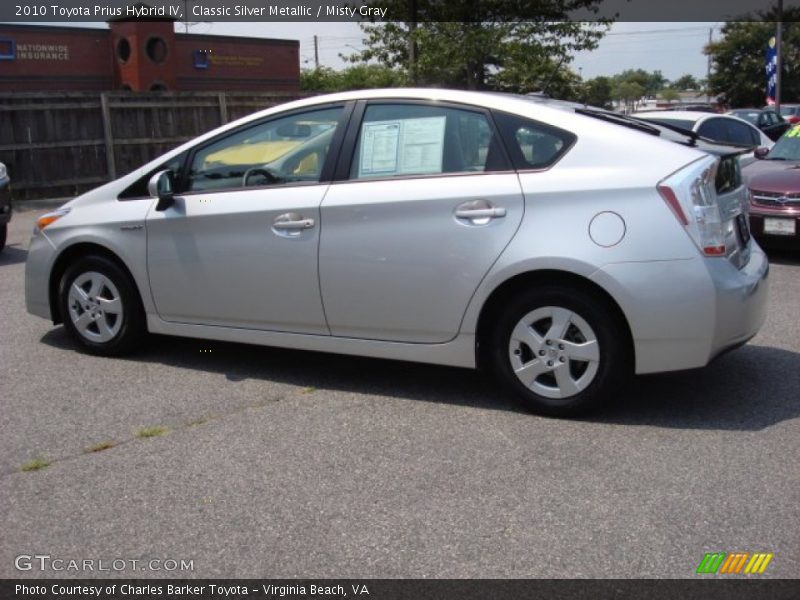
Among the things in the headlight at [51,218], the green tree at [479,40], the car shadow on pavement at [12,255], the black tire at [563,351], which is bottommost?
the car shadow on pavement at [12,255]

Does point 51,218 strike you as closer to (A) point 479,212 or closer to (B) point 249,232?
(B) point 249,232

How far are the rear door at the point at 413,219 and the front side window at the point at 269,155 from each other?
0.64 feet

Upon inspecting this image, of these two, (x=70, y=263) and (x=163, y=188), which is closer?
(x=163, y=188)

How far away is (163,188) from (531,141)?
2224 mm

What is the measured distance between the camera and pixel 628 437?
175 inches

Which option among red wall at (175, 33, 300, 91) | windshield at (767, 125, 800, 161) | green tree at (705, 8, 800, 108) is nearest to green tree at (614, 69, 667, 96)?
green tree at (705, 8, 800, 108)

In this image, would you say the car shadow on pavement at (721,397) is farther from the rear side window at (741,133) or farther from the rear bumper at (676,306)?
the rear side window at (741,133)

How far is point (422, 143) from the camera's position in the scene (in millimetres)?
4945

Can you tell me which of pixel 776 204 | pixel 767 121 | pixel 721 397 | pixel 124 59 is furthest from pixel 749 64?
pixel 721 397

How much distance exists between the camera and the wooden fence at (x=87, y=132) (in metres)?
16.5
